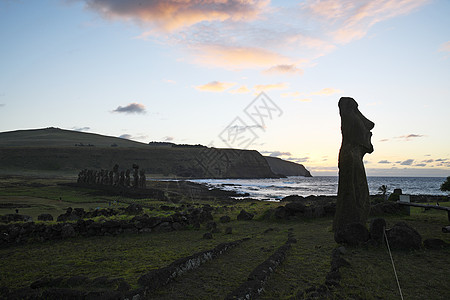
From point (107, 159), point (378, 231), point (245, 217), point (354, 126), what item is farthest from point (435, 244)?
point (107, 159)

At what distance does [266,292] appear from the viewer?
710 cm

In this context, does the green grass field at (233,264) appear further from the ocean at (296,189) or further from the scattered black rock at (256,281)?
the ocean at (296,189)

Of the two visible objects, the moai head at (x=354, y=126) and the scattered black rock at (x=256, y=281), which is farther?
the moai head at (x=354, y=126)

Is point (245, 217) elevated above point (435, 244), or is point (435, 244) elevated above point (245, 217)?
point (435, 244)

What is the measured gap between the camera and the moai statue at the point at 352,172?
13188mm

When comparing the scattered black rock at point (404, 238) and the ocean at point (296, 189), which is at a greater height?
the scattered black rock at point (404, 238)

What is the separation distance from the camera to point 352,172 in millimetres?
13492

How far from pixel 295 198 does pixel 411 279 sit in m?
36.7

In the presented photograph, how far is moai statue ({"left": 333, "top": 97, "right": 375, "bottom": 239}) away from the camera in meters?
13.2

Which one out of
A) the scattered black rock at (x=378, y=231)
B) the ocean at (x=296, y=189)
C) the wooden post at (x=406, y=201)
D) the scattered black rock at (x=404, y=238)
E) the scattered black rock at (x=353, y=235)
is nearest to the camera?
the scattered black rock at (x=404, y=238)

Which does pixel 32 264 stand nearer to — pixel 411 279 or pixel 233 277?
pixel 233 277

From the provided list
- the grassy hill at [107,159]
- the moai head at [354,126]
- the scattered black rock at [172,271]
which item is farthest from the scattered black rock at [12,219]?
the grassy hill at [107,159]

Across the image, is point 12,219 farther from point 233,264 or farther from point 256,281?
point 256,281

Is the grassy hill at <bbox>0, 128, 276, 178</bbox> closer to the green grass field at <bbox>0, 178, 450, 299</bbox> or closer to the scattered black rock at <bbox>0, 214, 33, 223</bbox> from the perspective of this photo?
the scattered black rock at <bbox>0, 214, 33, 223</bbox>
